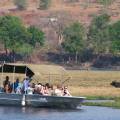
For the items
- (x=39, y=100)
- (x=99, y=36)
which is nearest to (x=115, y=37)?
(x=99, y=36)

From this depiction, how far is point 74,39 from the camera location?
176 m

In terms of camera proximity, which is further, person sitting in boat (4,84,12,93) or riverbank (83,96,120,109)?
riverbank (83,96,120,109)

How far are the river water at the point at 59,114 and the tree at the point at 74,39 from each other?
12066 centimetres

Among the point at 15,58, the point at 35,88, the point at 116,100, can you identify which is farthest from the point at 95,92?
the point at 15,58

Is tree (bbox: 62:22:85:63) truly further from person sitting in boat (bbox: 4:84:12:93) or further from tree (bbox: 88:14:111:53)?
person sitting in boat (bbox: 4:84:12:93)

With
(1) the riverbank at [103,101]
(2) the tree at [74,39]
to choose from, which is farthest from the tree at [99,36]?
(1) the riverbank at [103,101]

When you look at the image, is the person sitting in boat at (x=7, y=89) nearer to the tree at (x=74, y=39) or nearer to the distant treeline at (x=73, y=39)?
the distant treeline at (x=73, y=39)

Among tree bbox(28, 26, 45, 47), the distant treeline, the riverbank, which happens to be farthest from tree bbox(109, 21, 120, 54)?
the riverbank

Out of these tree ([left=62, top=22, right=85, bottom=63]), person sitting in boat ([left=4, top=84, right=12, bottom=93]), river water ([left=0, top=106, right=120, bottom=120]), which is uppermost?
tree ([left=62, top=22, right=85, bottom=63])

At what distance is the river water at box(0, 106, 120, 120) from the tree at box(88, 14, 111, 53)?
12401cm

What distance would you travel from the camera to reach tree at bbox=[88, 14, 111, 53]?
575ft

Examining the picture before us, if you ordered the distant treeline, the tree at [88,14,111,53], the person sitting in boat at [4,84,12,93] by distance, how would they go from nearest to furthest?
1. the person sitting in boat at [4,84,12,93]
2. the distant treeline
3. the tree at [88,14,111,53]

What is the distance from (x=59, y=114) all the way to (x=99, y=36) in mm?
130527

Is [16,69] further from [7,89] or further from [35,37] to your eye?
[35,37]
